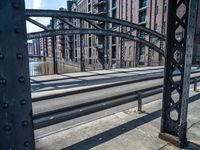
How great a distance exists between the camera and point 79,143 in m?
3.70

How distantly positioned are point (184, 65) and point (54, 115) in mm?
2597

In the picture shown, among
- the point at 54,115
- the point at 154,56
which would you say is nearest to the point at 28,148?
the point at 54,115

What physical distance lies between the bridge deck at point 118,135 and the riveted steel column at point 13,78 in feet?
7.77

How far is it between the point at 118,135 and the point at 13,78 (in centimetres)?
318

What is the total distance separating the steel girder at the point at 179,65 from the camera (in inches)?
128

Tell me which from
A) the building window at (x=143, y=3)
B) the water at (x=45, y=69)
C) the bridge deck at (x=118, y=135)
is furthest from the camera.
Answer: the building window at (x=143, y=3)

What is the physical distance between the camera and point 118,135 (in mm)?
4012

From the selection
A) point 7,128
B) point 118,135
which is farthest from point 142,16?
point 7,128

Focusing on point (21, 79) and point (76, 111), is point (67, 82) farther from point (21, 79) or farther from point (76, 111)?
point (21, 79)

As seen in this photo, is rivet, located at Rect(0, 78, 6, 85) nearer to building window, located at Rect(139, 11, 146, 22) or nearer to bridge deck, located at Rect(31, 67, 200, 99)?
bridge deck, located at Rect(31, 67, 200, 99)

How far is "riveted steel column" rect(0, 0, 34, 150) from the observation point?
1208 mm

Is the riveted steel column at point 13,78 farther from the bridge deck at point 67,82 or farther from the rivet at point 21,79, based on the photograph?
the bridge deck at point 67,82

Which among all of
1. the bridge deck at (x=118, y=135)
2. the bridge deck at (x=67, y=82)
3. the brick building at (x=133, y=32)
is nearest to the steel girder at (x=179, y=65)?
the bridge deck at (x=118, y=135)

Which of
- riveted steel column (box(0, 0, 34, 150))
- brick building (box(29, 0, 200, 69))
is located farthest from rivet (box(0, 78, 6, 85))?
brick building (box(29, 0, 200, 69))
